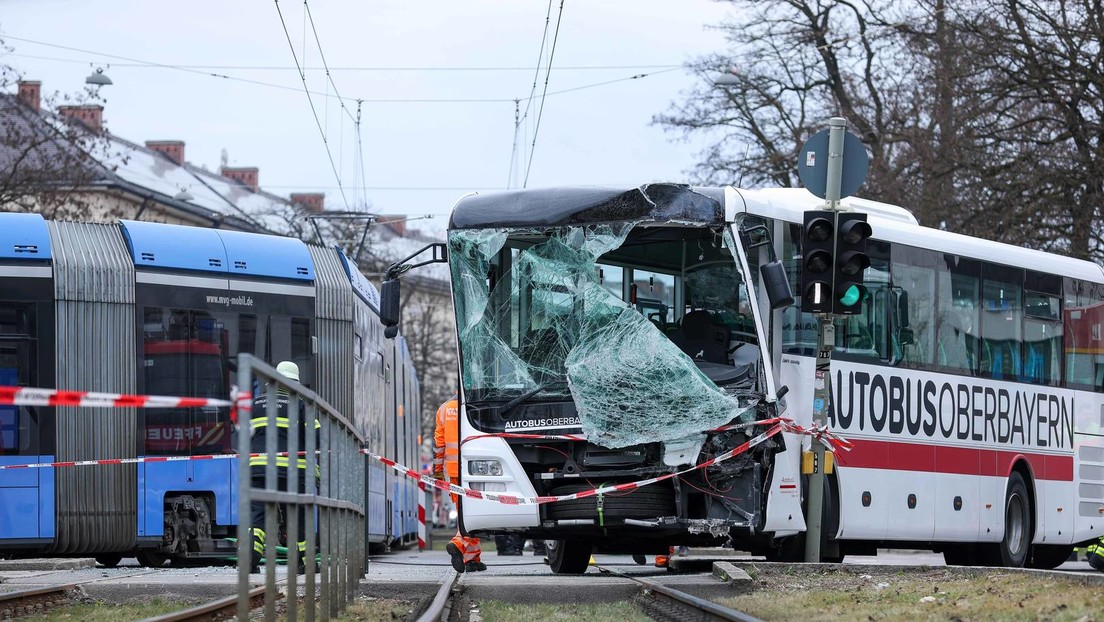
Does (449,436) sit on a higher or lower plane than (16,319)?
lower

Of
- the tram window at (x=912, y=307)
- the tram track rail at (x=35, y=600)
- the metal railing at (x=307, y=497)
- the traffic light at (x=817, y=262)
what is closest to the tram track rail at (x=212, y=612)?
the metal railing at (x=307, y=497)

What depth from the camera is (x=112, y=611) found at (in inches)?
411

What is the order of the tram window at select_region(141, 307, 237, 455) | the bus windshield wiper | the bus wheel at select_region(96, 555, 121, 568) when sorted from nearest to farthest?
1. the bus windshield wiper
2. the tram window at select_region(141, 307, 237, 455)
3. the bus wheel at select_region(96, 555, 121, 568)

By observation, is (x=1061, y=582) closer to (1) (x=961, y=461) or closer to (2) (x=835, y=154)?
(2) (x=835, y=154)

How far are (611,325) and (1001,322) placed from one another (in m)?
5.41

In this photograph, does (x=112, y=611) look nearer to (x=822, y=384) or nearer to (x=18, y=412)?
(x=822, y=384)

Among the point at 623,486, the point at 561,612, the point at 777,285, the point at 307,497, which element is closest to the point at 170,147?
the point at 623,486

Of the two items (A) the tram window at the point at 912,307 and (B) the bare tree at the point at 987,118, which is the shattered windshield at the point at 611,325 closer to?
(A) the tram window at the point at 912,307

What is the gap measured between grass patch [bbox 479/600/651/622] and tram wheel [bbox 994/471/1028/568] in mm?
6715

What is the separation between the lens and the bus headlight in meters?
13.5

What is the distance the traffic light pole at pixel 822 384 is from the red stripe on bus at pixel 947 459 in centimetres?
77

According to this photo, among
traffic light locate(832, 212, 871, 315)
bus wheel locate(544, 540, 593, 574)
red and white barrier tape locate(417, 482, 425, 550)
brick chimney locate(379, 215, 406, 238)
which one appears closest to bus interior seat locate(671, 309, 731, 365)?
traffic light locate(832, 212, 871, 315)

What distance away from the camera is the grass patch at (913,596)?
9352mm

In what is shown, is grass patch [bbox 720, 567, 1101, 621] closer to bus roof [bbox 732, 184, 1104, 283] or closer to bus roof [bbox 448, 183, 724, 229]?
bus roof [bbox 448, 183, 724, 229]
